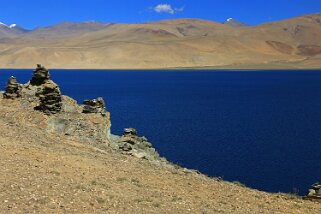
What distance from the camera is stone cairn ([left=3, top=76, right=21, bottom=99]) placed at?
36.9 metres

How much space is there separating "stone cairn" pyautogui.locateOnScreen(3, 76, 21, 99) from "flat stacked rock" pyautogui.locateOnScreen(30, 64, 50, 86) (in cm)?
216

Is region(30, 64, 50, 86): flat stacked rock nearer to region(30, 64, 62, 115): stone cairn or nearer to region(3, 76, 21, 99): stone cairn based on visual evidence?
region(3, 76, 21, 99): stone cairn

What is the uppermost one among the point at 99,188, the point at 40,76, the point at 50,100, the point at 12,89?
the point at 40,76

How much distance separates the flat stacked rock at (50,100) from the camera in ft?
113

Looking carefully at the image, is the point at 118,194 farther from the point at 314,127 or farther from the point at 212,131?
the point at 314,127

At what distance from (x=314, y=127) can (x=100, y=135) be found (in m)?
34.3

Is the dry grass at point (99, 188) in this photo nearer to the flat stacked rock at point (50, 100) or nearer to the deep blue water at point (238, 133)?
the flat stacked rock at point (50, 100)

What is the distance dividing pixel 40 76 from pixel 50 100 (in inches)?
221

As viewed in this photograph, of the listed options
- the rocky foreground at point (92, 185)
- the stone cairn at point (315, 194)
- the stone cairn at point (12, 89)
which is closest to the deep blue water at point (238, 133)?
the stone cairn at point (315, 194)

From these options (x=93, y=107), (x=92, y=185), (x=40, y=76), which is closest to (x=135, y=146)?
(x=93, y=107)

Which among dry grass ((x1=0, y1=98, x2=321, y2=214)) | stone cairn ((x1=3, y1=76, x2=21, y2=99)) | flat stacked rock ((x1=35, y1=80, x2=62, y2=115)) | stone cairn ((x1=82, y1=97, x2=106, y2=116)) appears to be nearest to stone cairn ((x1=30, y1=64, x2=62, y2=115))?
flat stacked rock ((x1=35, y1=80, x2=62, y2=115))

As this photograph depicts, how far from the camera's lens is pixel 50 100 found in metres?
34.8

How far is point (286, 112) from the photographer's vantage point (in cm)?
7706

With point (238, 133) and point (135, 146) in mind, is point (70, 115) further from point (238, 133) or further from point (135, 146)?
point (238, 133)
